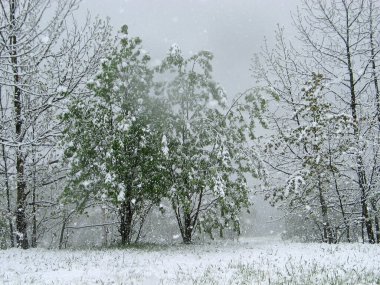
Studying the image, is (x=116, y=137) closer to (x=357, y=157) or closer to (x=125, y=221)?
(x=125, y=221)

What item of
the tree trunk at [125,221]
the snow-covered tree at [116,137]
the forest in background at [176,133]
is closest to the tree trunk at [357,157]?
the forest in background at [176,133]

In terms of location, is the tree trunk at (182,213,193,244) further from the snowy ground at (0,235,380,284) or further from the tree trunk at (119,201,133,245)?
the snowy ground at (0,235,380,284)

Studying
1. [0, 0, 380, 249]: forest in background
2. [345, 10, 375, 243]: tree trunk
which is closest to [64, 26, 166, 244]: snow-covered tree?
[0, 0, 380, 249]: forest in background

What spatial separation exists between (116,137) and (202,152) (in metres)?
3.24

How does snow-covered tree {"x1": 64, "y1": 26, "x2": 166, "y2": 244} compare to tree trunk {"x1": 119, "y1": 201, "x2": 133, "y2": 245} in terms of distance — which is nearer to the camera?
snow-covered tree {"x1": 64, "y1": 26, "x2": 166, "y2": 244}

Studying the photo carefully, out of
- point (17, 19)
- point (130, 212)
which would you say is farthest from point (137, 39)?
point (130, 212)

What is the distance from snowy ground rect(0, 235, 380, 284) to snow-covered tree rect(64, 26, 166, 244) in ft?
8.47

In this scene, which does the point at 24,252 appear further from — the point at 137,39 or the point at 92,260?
the point at 137,39

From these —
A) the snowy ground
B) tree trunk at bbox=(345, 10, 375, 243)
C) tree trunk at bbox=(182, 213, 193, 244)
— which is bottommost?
the snowy ground

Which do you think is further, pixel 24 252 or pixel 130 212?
pixel 130 212

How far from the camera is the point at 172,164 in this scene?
598 inches

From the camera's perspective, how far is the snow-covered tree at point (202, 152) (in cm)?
1418

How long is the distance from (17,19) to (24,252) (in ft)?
23.8

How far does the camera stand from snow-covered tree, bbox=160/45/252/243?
1418 centimetres
